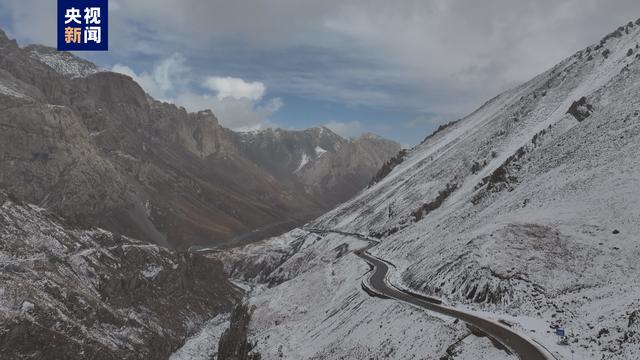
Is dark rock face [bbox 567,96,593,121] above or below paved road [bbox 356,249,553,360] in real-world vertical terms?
above

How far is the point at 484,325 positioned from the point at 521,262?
11.0 metres

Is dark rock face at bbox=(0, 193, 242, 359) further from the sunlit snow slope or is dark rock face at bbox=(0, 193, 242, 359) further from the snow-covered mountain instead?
the sunlit snow slope

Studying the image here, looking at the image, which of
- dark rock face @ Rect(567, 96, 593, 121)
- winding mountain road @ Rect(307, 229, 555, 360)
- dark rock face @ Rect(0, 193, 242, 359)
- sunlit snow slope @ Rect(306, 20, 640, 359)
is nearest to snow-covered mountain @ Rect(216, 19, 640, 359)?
sunlit snow slope @ Rect(306, 20, 640, 359)

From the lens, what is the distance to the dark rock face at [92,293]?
7263cm

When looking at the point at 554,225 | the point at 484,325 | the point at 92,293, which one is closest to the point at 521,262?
the point at 554,225

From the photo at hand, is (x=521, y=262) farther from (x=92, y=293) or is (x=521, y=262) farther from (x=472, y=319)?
(x=92, y=293)

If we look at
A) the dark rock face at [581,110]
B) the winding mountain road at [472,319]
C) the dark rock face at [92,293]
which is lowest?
the dark rock face at [92,293]

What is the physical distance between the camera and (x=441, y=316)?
3941 centimetres

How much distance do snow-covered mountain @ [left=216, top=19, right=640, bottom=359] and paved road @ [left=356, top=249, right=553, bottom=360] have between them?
3.61 feet

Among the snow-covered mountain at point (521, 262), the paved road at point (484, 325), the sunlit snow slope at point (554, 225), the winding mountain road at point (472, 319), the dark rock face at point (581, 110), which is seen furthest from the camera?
the dark rock face at point (581, 110)

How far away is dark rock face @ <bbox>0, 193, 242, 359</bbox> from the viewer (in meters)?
72.6

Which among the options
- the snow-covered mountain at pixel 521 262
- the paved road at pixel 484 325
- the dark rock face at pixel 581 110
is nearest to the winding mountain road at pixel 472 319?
the paved road at pixel 484 325

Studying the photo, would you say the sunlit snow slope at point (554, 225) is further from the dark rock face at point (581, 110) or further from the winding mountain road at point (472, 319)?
the winding mountain road at point (472, 319)

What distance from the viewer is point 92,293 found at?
9375cm
